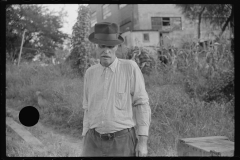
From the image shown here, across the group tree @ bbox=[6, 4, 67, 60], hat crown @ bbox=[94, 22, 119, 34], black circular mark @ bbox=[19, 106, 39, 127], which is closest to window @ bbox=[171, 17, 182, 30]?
tree @ bbox=[6, 4, 67, 60]

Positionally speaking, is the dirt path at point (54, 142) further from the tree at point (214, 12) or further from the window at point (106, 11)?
the tree at point (214, 12)

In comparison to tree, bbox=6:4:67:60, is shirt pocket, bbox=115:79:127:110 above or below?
below

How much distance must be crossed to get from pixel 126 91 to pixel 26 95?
7.08ft

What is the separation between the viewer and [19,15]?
2.90 metres

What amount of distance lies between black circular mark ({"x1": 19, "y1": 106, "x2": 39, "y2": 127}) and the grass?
998 mm

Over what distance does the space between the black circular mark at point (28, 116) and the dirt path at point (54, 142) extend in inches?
33.1

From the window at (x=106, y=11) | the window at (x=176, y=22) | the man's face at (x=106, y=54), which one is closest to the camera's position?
the man's face at (x=106, y=54)

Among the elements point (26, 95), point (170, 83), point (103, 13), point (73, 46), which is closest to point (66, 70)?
point (73, 46)

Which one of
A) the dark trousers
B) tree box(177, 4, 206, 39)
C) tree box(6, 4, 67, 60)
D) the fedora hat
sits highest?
tree box(177, 4, 206, 39)

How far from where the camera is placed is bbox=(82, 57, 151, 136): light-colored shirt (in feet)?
6.64

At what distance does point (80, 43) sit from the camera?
496 centimetres

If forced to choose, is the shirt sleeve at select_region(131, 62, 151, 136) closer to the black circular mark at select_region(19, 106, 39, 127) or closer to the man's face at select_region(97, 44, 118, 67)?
the man's face at select_region(97, 44, 118, 67)

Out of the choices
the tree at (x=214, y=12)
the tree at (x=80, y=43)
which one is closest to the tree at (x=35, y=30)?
the tree at (x=80, y=43)

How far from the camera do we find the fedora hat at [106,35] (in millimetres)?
2088
